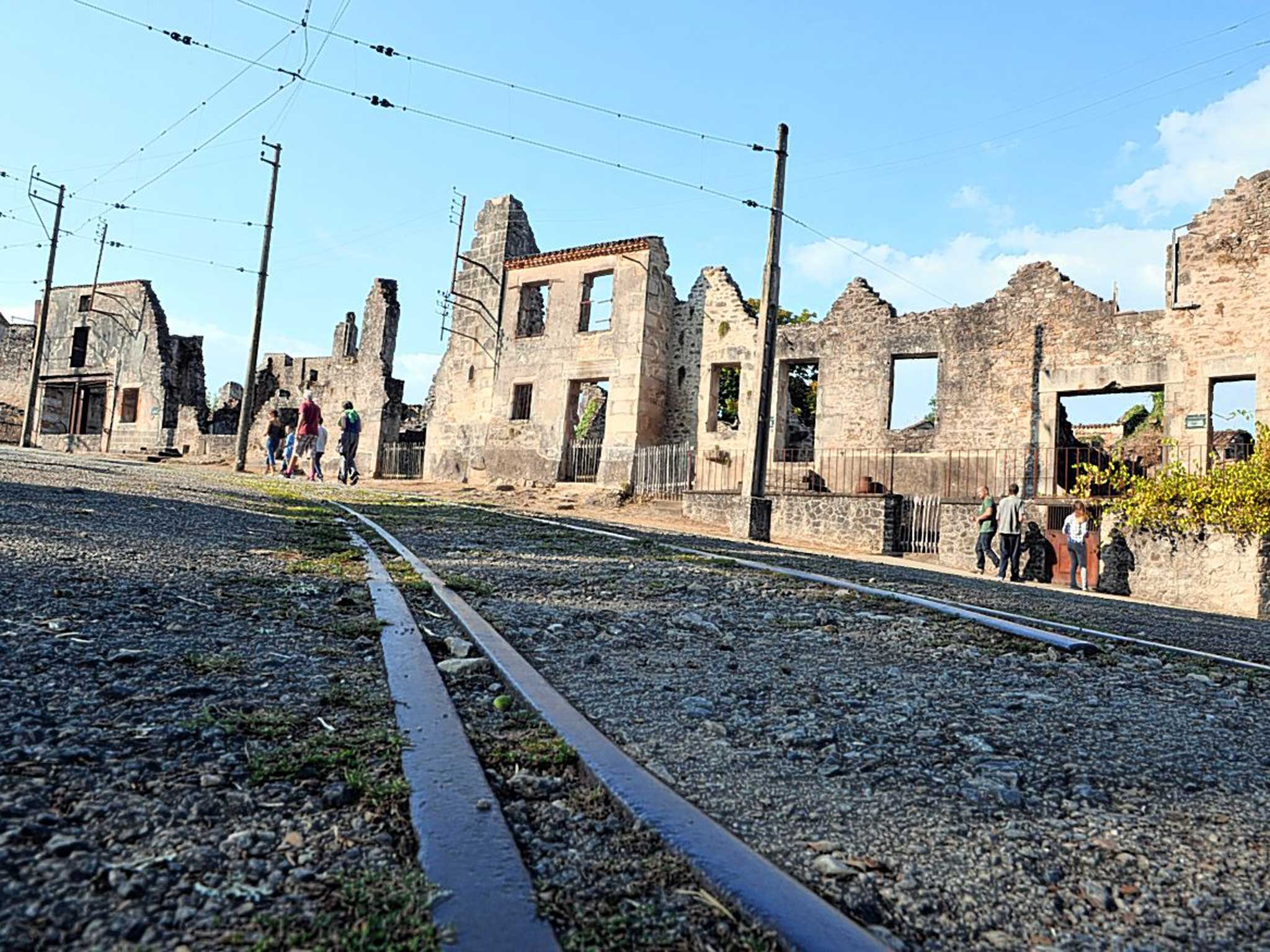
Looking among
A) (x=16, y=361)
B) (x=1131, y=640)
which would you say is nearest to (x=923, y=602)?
(x=1131, y=640)

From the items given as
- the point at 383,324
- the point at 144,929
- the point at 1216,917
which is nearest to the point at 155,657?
the point at 144,929

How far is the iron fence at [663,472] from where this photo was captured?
20.3 m

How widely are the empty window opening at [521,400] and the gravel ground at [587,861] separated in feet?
75.2

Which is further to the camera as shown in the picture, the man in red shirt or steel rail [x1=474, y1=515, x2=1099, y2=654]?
the man in red shirt

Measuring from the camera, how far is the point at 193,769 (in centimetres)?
169

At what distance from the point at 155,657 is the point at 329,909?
1640 mm

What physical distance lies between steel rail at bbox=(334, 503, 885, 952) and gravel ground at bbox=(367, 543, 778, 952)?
0.02 m

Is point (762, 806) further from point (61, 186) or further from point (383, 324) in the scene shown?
point (61, 186)

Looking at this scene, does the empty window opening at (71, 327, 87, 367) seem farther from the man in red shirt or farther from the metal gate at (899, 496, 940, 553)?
the metal gate at (899, 496, 940, 553)

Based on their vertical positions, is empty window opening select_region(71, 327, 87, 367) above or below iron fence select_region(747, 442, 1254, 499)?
above

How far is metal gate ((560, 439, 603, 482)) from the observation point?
23297mm

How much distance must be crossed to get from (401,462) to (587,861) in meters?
27.9

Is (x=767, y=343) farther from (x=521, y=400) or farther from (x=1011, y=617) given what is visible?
(x=521, y=400)

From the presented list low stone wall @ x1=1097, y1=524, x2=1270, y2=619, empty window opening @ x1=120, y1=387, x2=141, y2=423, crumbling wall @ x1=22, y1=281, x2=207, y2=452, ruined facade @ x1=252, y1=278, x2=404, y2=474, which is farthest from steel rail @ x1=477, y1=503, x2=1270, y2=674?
empty window opening @ x1=120, y1=387, x2=141, y2=423
